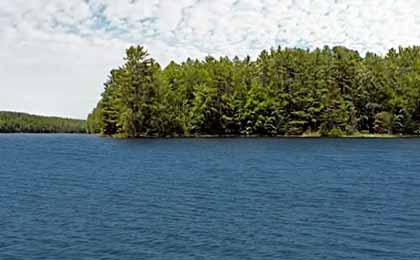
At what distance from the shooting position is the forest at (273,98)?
4771 inches

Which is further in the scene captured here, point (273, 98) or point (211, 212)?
point (273, 98)

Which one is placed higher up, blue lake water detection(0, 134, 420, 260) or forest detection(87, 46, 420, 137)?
forest detection(87, 46, 420, 137)

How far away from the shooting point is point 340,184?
1639 inches

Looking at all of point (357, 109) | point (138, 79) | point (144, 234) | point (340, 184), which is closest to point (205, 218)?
point (144, 234)

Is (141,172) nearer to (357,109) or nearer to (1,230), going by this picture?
(1,230)

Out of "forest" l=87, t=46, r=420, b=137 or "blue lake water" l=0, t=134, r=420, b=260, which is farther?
"forest" l=87, t=46, r=420, b=137

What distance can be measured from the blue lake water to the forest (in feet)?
221

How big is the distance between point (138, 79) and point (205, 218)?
306ft

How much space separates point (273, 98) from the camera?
416ft

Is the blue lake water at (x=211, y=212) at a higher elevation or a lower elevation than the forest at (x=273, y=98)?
lower

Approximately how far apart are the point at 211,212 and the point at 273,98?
97.9 m

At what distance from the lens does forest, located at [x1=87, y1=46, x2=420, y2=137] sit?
398ft

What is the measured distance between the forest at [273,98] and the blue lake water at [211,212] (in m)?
67.2

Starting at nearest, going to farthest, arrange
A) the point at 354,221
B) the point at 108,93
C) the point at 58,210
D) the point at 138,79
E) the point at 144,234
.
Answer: the point at 144,234 → the point at 354,221 → the point at 58,210 → the point at 138,79 → the point at 108,93
